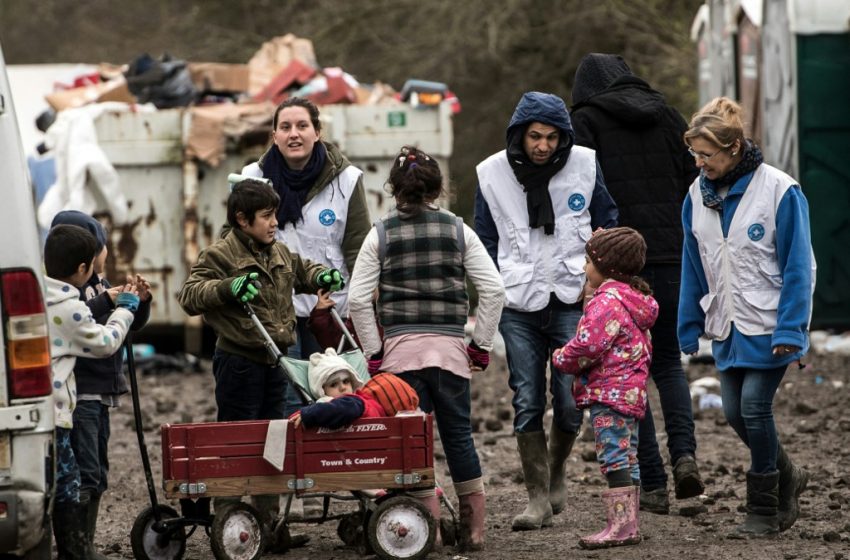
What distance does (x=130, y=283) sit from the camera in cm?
623

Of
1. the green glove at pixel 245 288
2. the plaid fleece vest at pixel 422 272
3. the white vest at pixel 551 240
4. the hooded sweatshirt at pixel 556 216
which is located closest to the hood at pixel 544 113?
the hooded sweatshirt at pixel 556 216

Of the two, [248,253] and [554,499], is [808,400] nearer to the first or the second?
[554,499]

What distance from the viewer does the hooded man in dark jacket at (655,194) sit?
23.9 feet

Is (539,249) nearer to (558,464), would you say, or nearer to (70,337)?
(558,464)

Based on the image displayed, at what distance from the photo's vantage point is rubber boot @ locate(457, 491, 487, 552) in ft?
21.2

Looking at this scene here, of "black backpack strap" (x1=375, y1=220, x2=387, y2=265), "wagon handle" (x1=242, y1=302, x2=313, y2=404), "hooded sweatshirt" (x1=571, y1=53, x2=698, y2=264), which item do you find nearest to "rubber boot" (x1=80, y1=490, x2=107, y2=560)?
"wagon handle" (x1=242, y1=302, x2=313, y2=404)

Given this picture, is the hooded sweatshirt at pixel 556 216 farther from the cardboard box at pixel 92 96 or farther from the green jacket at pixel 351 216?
the cardboard box at pixel 92 96

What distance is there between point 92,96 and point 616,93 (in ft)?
25.7

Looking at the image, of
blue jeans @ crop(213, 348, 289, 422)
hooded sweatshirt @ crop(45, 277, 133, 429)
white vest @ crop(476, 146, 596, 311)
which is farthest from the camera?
white vest @ crop(476, 146, 596, 311)

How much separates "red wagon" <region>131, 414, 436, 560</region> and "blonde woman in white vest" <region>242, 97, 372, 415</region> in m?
0.97

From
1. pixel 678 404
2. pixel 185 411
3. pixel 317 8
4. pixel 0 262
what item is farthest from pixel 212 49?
pixel 0 262

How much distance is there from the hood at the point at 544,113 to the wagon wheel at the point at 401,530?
161cm

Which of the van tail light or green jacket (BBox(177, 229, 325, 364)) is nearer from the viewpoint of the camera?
the van tail light

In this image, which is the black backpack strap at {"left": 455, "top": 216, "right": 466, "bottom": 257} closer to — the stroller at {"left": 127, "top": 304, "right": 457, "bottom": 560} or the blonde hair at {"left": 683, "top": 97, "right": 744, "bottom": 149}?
the stroller at {"left": 127, "top": 304, "right": 457, "bottom": 560}
